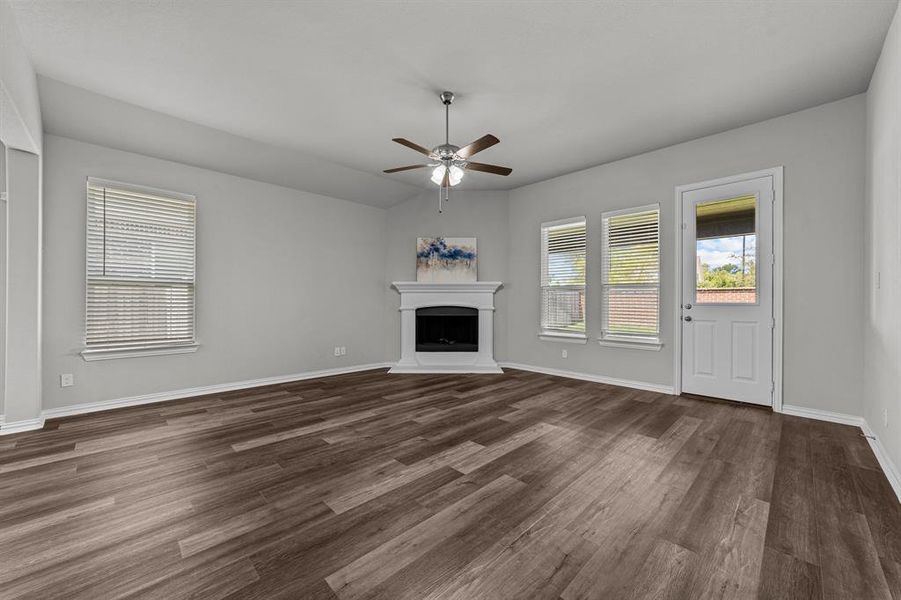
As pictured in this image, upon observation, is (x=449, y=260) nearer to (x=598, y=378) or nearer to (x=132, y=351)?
(x=598, y=378)

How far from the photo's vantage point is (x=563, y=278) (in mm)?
5629

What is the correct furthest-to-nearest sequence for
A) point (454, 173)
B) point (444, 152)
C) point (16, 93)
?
point (454, 173), point (444, 152), point (16, 93)

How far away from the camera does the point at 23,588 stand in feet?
4.80

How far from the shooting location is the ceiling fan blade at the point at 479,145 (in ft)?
9.79

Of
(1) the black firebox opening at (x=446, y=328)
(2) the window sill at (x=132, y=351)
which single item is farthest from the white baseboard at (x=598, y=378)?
(2) the window sill at (x=132, y=351)

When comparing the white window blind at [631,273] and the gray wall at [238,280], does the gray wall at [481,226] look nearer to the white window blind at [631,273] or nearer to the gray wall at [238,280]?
the gray wall at [238,280]

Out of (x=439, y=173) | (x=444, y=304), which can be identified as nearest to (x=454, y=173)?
(x=439, y=173)

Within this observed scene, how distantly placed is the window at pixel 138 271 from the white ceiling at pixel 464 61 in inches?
44.7

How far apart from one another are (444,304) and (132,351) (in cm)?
390

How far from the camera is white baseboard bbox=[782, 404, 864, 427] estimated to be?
3.39m

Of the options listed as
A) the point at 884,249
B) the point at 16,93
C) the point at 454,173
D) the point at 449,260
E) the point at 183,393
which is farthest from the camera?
the point at 449,260

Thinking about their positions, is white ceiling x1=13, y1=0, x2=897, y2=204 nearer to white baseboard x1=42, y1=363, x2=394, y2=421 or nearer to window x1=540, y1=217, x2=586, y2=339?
window x1=540, y1=217, x2=586, y2=339

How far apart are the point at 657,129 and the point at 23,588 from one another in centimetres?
544

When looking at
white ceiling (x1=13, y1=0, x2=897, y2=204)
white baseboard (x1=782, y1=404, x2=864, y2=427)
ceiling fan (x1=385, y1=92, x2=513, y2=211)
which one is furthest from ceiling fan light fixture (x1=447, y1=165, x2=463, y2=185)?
white baseboard (x1=782, y1=404, x2=864, y2=427)
